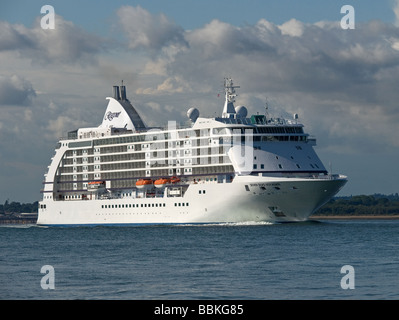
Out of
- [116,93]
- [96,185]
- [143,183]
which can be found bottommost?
[143,183]

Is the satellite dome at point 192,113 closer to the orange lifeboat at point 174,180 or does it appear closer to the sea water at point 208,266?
the orange lifeboat at point 174,180

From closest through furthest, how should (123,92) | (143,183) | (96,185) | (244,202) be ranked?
(244,202)
(143,183)
(96,185)
(123,92)

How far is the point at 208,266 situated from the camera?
134 ft

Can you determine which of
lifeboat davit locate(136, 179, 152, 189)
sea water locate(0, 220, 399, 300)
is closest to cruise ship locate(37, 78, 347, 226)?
lifeboat davit locate(136, 179, 152, 189)

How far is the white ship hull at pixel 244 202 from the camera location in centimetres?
6825

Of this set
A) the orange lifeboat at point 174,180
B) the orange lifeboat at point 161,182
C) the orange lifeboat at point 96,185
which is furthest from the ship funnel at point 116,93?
the orange lifeboat at point 174,180

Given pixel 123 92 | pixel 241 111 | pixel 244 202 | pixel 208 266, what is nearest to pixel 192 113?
pixel 241 111

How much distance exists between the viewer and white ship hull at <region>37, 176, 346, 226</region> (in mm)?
68250

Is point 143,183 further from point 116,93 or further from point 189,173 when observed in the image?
point 116,93

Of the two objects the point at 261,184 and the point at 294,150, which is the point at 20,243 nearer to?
the point at 261,184

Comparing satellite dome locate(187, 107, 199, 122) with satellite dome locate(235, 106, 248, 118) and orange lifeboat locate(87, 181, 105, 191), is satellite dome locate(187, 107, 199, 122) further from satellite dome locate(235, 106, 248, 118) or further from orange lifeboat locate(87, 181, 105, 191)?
orange lifeboat locate(87, 181, 105, 191)

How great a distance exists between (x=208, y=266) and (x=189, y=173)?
120 feet

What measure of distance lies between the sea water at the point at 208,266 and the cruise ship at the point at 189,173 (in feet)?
16.5
